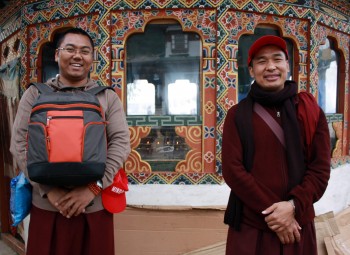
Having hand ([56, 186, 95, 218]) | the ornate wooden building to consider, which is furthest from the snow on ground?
hand ([56, 186, 95, 218])

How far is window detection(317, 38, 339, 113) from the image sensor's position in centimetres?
448

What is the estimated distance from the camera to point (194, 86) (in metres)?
3.73

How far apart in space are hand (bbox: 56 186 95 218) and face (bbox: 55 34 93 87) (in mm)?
725

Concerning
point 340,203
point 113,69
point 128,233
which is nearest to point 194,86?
point 113,69

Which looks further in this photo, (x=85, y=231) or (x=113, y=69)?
(x=113, y=69)

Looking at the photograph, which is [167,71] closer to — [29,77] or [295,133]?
[29,77]

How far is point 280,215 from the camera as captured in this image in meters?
1.85

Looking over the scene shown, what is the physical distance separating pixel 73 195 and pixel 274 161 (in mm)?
1169

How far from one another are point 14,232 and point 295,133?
427cm

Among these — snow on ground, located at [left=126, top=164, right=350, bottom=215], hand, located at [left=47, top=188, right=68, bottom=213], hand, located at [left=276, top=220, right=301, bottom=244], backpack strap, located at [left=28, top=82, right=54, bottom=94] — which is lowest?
snow on ground, located at [left=126, top=164, right=350, bottom=215]

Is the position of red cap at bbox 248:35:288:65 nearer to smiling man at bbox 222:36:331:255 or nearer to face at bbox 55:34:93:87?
smiling man at bbox 222:36:331:255

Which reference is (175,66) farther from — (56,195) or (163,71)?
(56,195)

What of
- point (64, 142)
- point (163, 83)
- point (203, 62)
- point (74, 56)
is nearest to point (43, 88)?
point (74, 56)

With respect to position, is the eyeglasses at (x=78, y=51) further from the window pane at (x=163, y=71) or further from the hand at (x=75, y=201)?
the window pane at (x=163, y=71)
